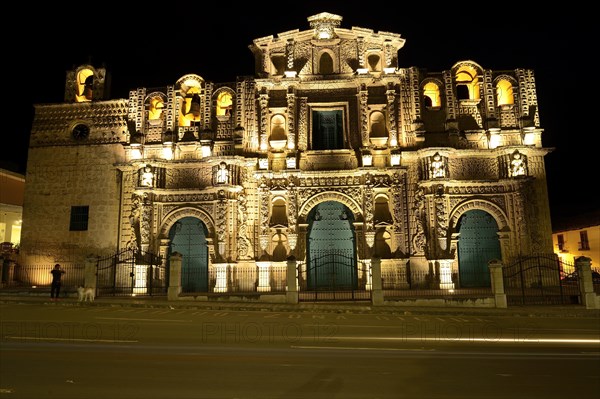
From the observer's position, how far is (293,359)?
24.6ft

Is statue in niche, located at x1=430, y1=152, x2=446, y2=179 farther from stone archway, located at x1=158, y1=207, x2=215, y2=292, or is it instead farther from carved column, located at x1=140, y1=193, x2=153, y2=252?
carved column, located at x1=140, y1=193, x2=153, y2=252

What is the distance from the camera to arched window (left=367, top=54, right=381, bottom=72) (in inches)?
947

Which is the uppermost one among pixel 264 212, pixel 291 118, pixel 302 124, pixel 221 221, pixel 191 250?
pixel 291 118

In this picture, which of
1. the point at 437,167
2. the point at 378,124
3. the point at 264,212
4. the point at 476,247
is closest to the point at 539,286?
the point at 476,247

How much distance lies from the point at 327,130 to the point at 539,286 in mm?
12939

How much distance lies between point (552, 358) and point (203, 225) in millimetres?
18565

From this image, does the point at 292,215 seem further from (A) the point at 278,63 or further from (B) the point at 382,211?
(A) the point at 278,63

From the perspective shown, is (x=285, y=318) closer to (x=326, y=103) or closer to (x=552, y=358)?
(x=552, y=358)

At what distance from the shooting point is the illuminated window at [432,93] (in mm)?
23922

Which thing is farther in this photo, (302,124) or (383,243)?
(302,124)

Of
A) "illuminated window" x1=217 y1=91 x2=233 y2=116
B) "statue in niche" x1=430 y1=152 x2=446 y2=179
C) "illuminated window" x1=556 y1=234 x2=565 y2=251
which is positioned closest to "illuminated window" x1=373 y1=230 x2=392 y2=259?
"statue in niche" x1=430 y1=152 x2=446 y2=179

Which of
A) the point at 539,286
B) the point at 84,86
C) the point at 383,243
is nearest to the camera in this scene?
the point at 539,286

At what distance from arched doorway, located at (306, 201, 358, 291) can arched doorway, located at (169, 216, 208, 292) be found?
5554mm

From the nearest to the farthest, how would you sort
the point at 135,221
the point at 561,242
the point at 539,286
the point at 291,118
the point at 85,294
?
the point at 85,294
the point at 539,286
the point at 135,221
the point at 291,118
the point at 561,242
